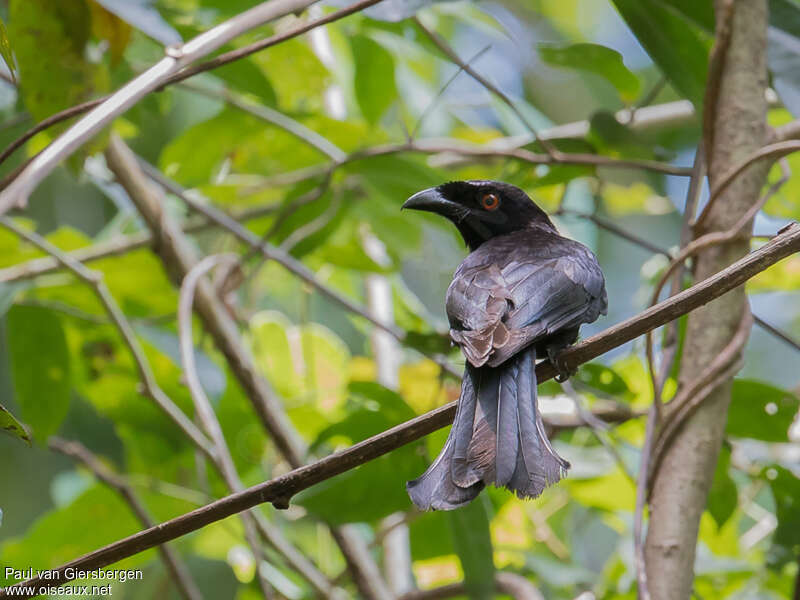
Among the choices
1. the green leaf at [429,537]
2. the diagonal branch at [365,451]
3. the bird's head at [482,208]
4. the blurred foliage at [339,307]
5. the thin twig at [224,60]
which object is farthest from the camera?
the green leaf at [429,537]

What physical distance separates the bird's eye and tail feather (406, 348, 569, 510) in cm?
113

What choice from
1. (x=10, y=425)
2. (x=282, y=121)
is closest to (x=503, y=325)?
(x=10, y=425)

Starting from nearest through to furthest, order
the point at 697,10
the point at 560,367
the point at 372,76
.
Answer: the point at 560,367 < the point at 697,10 < the point at 372,76

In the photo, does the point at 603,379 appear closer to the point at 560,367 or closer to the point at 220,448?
the point at 560,367

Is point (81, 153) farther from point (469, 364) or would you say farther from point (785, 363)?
point (785, 363)

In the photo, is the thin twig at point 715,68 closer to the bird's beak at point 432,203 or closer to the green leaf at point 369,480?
the bird's beak at point 432,203

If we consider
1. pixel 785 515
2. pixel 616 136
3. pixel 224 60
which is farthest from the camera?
pixel 616 136

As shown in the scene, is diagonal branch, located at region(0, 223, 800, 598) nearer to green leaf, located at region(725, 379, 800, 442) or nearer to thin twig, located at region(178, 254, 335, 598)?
green leaf, located at region(725, 379, 800, 442)

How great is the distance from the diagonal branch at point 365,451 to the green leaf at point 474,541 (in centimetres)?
101

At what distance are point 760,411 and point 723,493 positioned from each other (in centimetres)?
28

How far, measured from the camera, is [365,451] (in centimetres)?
157

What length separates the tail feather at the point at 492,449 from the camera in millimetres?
1654

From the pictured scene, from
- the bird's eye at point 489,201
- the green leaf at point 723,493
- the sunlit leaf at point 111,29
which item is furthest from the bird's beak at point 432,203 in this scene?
the green leaf at point 723,493

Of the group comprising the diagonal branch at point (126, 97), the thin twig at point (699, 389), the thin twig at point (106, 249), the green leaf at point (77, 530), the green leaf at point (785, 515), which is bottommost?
the green leaf at point (77, 530)
